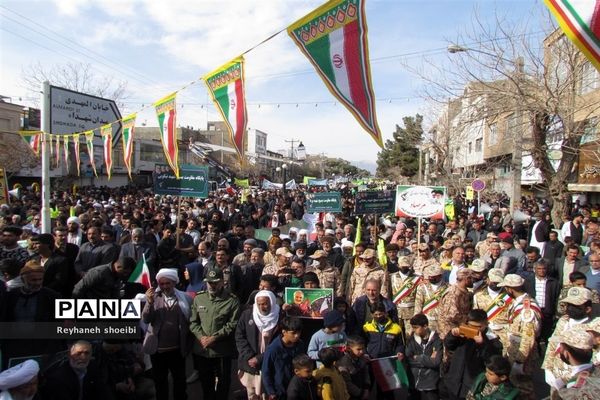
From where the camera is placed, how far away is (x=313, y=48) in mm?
5781

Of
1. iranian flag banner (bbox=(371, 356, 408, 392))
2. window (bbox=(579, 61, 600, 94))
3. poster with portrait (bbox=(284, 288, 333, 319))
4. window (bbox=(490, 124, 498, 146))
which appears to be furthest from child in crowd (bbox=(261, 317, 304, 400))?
window (bbox=(490, 124, 498, 146))

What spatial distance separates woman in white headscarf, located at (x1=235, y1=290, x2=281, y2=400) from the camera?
14.2 ft

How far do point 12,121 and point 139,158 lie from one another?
1435 centimetres

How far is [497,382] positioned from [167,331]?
10.1ft

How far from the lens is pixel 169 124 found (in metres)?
9.42

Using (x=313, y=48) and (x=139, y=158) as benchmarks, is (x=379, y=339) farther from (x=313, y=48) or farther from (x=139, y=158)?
(x=139, y=158)

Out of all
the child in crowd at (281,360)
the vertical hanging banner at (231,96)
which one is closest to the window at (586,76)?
the vertical hanging banner at (231,96)

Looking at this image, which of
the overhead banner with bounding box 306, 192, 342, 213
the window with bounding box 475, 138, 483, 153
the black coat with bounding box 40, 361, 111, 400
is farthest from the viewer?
the window with bounding box 475, 138, 483, 153

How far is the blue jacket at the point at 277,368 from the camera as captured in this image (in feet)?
12.6

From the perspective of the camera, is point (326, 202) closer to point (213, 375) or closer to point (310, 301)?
point (310, 301)

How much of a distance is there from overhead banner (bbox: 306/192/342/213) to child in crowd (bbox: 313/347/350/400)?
9492 millimetres

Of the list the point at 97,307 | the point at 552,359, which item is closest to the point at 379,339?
the point at 552,359

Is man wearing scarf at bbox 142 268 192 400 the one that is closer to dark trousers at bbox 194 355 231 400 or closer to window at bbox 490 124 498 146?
dark trousers at bbox 194 355 231 400

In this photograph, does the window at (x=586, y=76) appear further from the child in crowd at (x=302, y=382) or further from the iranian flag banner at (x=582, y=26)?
the child in crowd at (x=302, y=382)
